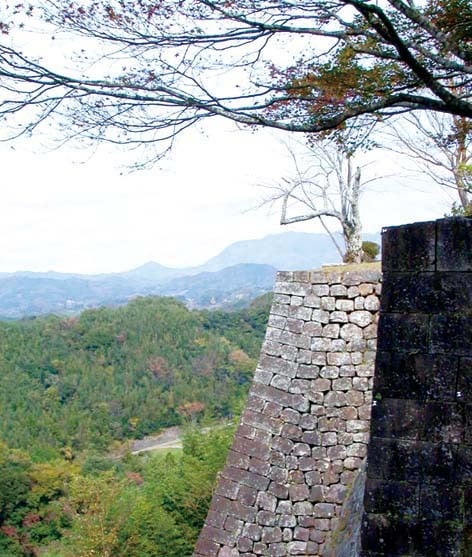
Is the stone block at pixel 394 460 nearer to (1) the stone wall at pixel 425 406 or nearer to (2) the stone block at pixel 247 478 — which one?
(1) the stone wall at pixel 425 406

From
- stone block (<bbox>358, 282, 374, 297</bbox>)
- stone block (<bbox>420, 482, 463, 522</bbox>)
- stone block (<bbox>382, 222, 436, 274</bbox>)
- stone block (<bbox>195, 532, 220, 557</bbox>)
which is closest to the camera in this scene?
stone block (<bbox>420, 482, 463, 522</bbox>)

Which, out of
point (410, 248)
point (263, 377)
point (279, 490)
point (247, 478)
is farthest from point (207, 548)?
point (410, 248)

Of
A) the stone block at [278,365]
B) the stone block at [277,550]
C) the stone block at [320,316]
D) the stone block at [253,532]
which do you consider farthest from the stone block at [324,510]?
the stone block at [320,316]

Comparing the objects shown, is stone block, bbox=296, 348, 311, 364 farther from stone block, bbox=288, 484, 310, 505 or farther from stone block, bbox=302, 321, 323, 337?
stone block, bbox=288, 484, 310, 505

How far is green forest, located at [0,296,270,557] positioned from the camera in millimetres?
14742

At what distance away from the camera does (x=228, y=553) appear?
5113 millimetres

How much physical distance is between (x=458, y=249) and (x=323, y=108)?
2.39 m

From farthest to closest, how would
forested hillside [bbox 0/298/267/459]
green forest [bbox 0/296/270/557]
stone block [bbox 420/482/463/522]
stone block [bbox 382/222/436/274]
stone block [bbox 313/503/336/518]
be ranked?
forested hillside [bbox 0/298/267/459]
green forest [bbox 0/296/270/557]
stone block [bbox 313/503/336/518]
stone block [bbox 382/222/436/274]
stone block [bbox 420/482/463/522]

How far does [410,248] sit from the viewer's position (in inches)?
92.0

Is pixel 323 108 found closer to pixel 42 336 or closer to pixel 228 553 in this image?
pixel 228 553

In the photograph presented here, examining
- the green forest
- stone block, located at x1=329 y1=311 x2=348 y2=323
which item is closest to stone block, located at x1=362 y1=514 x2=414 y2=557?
stone block, located at x1=329 y1=311 x2=348 y2=323

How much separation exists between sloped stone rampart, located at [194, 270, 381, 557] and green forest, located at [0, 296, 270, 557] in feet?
28.6

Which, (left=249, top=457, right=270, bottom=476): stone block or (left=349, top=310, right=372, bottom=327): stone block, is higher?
(left=349, top=310, right=372, bottom=327): stone block

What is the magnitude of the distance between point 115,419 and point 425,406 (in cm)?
4322
